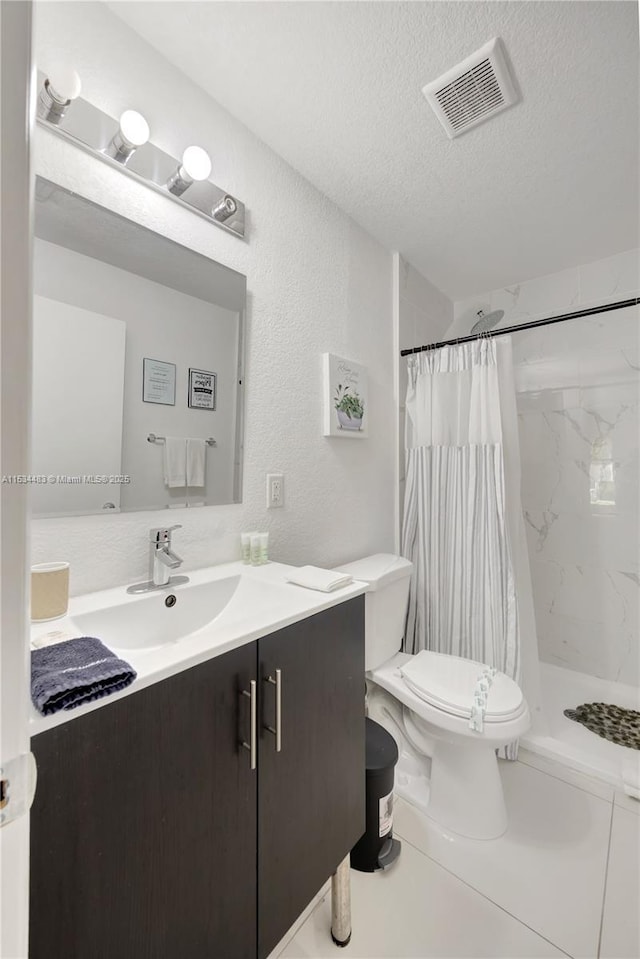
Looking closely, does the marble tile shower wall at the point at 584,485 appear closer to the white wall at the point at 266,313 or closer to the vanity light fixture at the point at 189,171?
the white wall at the point at 266,313

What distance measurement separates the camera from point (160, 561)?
103 centimetres

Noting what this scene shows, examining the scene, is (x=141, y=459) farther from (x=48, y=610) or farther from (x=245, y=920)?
(x=245, y=920)

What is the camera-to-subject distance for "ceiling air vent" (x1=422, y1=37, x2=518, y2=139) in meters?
1.14

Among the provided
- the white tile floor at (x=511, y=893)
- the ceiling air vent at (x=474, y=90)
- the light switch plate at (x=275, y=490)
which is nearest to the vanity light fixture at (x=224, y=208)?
the ceiling air vent at (x=474, y=90)

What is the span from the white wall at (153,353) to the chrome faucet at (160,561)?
101 mm

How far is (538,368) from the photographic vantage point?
7.98ft

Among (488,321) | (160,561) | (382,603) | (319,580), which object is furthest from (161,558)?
(488,321)

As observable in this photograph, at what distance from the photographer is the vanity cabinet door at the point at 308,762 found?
82 centimetres

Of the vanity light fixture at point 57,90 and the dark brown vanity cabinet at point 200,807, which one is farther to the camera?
the vanity light fixture at point 57,90

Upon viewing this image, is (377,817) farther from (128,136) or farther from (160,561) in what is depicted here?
(128,136)

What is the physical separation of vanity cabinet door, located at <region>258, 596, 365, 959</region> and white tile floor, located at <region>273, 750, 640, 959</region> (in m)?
0.29

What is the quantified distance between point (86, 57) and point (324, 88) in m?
0.65

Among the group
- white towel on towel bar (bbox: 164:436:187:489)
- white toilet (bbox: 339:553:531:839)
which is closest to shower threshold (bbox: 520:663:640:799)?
white toilet (bbox: 339:553:531:839)

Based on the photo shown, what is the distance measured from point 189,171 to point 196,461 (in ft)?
2.64
